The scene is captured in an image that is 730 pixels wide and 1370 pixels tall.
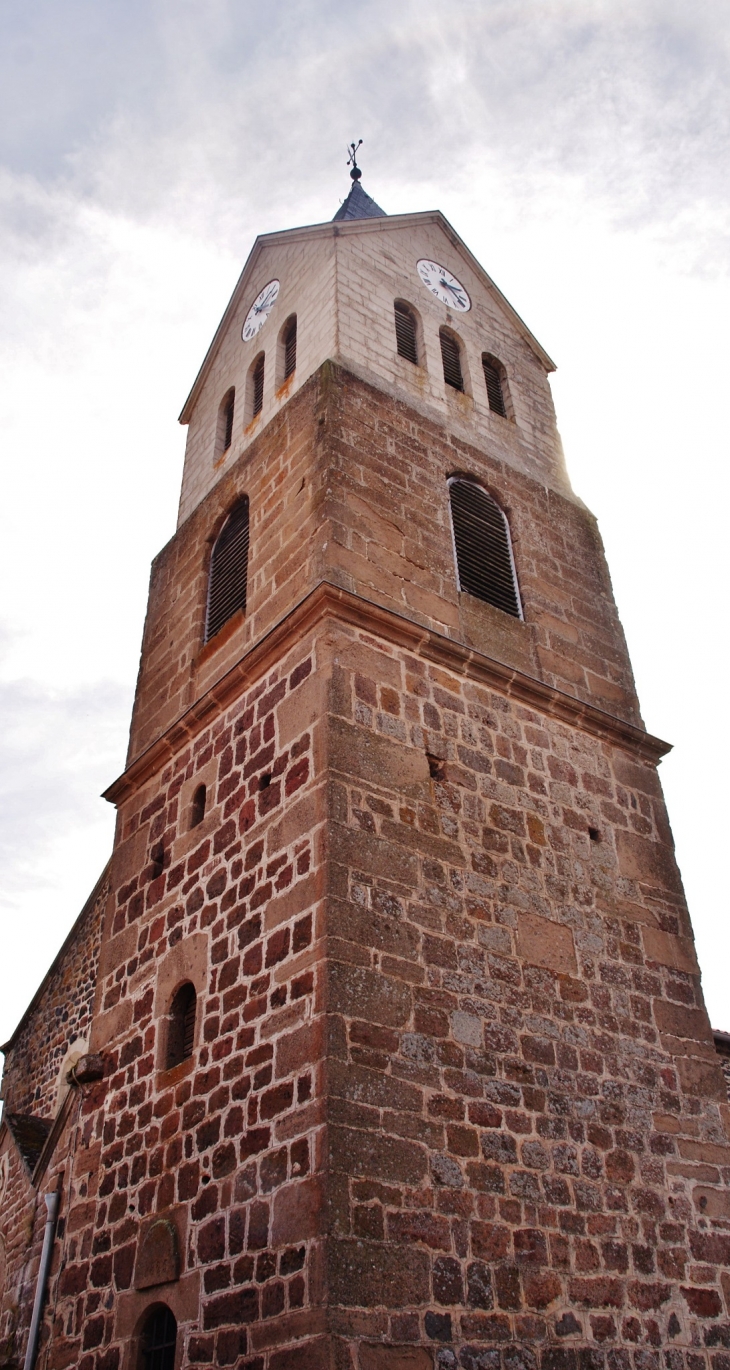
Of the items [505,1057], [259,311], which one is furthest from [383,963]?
[259,311]

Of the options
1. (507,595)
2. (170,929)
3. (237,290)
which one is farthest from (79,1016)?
(237,290)

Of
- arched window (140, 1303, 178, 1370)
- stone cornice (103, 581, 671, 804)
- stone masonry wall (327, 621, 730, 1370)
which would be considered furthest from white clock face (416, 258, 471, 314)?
arched window (140, 1303, 178, 1370)

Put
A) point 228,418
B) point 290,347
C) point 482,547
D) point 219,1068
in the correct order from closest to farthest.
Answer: point 219,1068 < point 482,547 < point 290,347 < point 228,418

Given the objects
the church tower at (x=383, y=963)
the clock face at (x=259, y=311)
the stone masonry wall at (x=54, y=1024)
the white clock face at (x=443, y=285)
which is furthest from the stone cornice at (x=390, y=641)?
the white clock face at (x=443, y=285)

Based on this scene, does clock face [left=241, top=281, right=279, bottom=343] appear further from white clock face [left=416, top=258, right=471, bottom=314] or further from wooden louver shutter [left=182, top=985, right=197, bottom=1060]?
wooden louver shutter [left=182, top=985, right=197, bottom=1060]

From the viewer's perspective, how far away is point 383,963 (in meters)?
7.41

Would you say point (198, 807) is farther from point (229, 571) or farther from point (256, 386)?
point (256, 386)

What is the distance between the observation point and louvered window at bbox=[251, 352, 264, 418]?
1309 centimetres

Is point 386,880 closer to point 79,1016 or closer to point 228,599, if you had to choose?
point 228,599

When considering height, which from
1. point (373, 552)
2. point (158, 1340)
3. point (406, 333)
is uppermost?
point (406, 333)

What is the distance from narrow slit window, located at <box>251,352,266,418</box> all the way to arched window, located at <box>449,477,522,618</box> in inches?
112

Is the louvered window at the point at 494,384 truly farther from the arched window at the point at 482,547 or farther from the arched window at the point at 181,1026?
the arched window at the point at 181,1026

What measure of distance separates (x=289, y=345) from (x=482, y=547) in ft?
12.5

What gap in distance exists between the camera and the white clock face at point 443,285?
46.6 ft
